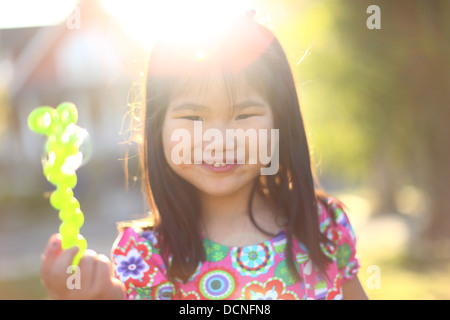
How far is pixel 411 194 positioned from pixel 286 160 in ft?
62.2

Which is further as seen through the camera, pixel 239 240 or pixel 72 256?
pixel 239 240

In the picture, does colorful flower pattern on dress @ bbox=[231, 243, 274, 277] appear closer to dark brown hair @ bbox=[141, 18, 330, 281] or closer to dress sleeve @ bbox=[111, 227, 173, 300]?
dark brown hair @ bbox=[141, 18, 330, 281]

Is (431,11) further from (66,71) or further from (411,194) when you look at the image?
(411,194)

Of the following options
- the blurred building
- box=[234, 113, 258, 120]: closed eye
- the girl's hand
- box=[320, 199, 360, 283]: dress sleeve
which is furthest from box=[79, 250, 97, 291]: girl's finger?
the blurred building

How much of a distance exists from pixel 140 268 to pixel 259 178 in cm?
54

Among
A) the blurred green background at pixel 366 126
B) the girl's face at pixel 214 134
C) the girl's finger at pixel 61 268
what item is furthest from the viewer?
the blurred green background at pixel 366 126

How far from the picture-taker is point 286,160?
2.05m

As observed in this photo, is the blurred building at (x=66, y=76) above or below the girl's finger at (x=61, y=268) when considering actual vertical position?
above

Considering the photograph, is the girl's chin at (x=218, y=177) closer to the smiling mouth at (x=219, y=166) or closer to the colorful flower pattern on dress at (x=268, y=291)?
the smiling mouth at (x=219, y=166)

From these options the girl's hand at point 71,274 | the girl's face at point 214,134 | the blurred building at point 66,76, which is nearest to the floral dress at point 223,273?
the girl's face at point 214,134

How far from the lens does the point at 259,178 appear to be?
6.68ft

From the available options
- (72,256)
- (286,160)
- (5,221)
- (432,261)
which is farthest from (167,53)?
(5,221)

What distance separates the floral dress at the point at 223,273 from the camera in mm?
1829

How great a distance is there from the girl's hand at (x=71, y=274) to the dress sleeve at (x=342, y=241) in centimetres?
93
